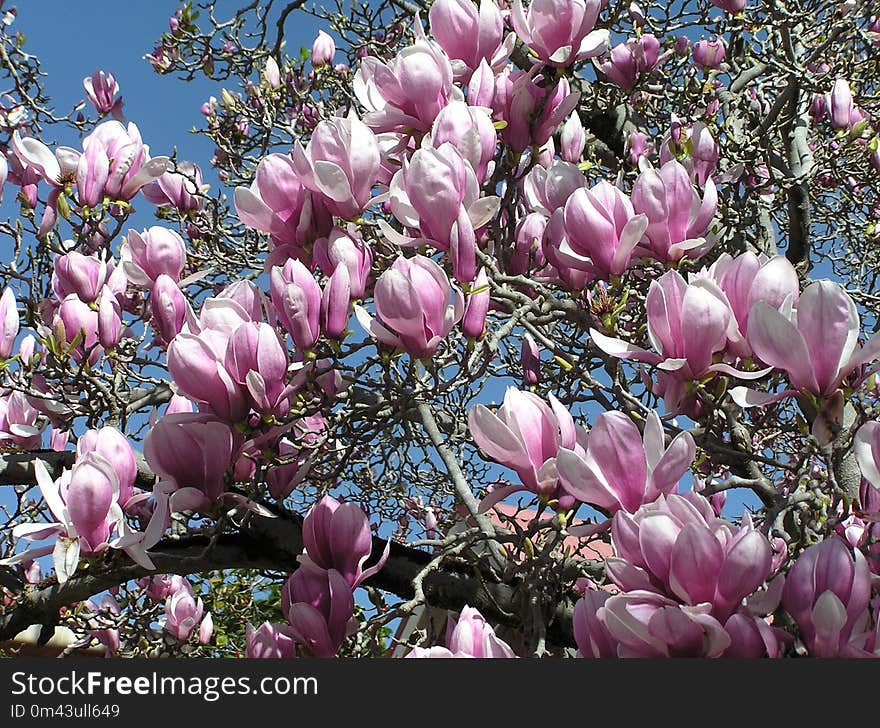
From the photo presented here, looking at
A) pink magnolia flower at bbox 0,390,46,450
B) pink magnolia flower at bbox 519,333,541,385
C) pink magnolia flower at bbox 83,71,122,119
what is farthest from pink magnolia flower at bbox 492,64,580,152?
pink magnolia flower at bbox 83,71,122,119

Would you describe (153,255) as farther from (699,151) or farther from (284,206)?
(699,151)

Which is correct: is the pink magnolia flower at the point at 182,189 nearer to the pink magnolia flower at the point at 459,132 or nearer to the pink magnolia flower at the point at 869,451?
the pink magnolia flower at the point at 459,132

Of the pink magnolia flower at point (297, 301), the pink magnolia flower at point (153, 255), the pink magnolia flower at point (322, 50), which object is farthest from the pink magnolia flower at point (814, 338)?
the pink magnolia flower at point (322, 50)

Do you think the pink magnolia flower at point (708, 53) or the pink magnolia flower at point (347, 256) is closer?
the pink magnolia flower at point (347, 256)

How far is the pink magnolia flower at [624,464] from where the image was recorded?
1067 millimetres

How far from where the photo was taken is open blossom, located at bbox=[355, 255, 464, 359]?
122 centimetres

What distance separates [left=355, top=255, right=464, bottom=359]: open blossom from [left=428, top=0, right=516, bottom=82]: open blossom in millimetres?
593

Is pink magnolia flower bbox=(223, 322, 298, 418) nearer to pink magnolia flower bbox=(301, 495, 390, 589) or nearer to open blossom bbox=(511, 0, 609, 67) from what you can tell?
pink magnolia flower bbox=(301, 495, 390, 589)

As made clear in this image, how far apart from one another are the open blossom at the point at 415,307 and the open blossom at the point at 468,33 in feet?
1.95

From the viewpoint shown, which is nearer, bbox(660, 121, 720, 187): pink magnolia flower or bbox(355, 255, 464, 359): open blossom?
bbox(355, 255, 464, 359): open blossom

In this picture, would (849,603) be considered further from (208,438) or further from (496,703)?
(208,438)

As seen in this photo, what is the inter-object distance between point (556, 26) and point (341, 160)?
533 millimetres

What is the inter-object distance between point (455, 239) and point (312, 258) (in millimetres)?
310

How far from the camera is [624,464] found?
1078 mm
